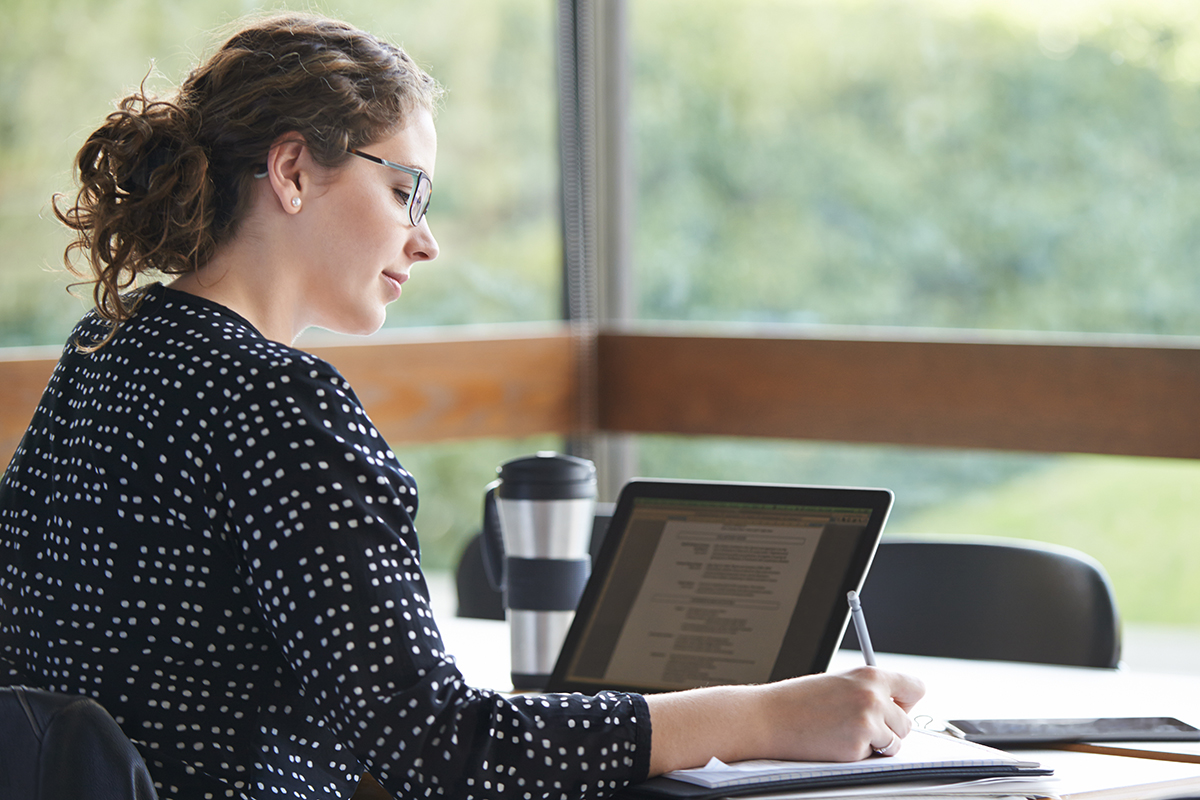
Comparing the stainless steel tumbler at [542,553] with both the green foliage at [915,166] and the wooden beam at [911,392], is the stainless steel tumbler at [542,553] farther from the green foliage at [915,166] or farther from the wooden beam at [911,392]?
the green foliage at [915,166]

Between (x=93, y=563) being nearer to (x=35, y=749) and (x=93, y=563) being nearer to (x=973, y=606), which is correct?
(x=35, y=749)

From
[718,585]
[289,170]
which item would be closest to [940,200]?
[718,585]

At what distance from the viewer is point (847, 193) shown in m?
3.23

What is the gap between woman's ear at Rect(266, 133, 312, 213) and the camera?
1263 mm

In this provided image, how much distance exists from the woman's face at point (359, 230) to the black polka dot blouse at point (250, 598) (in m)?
0.14

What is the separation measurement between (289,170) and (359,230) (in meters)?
0.09

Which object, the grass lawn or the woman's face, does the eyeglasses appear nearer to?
the woman's face

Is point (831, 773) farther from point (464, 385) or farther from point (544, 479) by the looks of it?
point (464, 385)

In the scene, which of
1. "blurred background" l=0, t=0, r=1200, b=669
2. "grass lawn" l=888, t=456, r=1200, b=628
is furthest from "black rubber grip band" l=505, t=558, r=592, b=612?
"grass lawn" l=888, t=456, r=1200, b=628

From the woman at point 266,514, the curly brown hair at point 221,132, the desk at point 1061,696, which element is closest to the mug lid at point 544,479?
the desk at point 1061,696

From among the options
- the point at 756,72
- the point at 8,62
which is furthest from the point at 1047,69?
the point at 8,62

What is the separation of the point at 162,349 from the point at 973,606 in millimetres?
1317

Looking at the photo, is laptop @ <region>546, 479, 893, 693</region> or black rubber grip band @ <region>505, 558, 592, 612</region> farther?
black rubber grip band @ <region>505, 558, 592, 612</region>

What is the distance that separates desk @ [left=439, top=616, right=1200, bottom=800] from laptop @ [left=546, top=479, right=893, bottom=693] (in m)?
0.18
